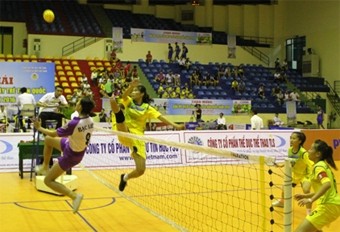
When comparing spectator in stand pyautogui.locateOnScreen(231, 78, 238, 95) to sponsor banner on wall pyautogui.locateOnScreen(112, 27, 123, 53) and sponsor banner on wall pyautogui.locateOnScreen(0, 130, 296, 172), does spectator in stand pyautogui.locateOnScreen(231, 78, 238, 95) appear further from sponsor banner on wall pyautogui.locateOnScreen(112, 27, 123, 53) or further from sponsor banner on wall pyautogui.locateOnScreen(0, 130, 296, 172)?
sponsor banner on wall pyautogui.locateOnScreen(0, 130, 296, 172)

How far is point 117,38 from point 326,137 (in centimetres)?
1761

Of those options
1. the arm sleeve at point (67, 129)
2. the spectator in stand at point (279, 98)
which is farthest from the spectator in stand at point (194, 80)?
the arm sleeve at point (67, 129)

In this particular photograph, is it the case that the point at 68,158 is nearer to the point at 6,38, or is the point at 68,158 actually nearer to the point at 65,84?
the point at 65,84

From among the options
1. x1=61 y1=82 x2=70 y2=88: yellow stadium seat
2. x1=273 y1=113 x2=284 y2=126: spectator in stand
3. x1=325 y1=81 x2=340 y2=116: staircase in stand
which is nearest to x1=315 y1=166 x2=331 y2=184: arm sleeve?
x1=273 y1=113 x2=284 y2=126: spectator in stand

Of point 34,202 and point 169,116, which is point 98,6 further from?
point 34,202

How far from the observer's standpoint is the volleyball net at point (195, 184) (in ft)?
24.1

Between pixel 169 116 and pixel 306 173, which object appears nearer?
pixel 306 173

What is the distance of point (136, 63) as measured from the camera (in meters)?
30.9

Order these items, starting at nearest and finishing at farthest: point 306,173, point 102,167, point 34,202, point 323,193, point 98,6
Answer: point 323,193, point 306,173, point 34,202, point 102,167, point 98,6

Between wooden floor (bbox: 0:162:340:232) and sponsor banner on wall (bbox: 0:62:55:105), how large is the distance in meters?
11.8

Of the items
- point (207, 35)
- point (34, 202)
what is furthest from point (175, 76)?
point (34, 202)

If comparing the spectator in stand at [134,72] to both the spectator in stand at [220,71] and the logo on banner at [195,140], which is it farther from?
the logo on banner at [195,140]

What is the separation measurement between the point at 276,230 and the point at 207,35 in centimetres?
2806

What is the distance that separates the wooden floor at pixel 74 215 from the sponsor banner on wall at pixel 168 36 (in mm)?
22448
